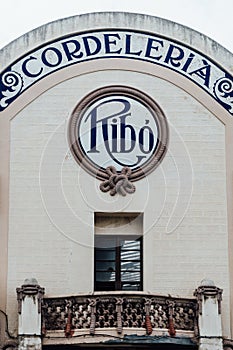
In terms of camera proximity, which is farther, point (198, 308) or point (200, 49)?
point (200, 49)

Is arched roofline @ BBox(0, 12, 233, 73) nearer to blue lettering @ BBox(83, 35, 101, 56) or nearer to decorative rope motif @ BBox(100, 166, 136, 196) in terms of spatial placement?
blue lettering @ BBox(83, 35, 101, 56)

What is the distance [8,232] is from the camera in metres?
26.6

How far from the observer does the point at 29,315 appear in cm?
2511

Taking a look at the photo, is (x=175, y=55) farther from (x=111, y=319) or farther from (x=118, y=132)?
(x=111, y=319)

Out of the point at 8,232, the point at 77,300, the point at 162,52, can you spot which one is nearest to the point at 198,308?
the point at 77,300

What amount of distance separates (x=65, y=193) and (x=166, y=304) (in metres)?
3.64

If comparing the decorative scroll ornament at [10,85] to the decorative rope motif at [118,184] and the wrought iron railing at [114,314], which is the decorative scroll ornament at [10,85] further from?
the wrought iron railing at [114,314]

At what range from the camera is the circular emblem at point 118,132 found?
89.5ft

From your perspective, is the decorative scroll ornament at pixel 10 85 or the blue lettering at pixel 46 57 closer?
the decorative scroll ornament at pixel 10 85

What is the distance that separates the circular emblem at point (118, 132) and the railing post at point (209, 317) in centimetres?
338

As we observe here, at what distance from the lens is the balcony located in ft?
81.8

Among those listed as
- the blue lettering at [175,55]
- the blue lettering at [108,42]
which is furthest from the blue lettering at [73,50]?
the blue lettering at [175,55]

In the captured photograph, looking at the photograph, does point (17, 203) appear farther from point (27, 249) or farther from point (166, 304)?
point (166, 304)

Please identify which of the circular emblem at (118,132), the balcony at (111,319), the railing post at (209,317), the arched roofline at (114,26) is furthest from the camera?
the arched roofline at (114,26)
